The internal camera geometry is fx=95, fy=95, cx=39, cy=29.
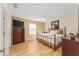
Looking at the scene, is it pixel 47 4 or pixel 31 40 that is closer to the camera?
pixel 47 4

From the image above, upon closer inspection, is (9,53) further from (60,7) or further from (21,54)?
(60,7)

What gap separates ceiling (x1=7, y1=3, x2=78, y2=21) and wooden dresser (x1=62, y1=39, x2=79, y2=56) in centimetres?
43

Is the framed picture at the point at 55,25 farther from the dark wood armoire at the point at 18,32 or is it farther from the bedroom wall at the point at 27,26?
the dark wood armoire at the point at 18,32

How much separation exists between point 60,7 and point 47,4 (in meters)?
0.22

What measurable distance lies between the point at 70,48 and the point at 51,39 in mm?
339

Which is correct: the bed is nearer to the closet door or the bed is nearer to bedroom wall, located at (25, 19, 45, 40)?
bedroom wall, located at (25, 19, 45, 40)

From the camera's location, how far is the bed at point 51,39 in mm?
1572

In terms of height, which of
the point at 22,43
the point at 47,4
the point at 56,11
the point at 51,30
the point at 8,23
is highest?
the point at 47,4

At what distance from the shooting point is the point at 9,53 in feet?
5.15

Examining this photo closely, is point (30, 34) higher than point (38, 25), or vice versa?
point (38, 25)

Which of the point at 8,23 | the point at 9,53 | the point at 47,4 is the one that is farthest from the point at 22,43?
the point at 47,4

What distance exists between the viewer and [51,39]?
5.34ft

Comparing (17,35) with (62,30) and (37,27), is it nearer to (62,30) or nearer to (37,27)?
(37,27)

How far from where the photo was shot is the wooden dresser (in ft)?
4.93
